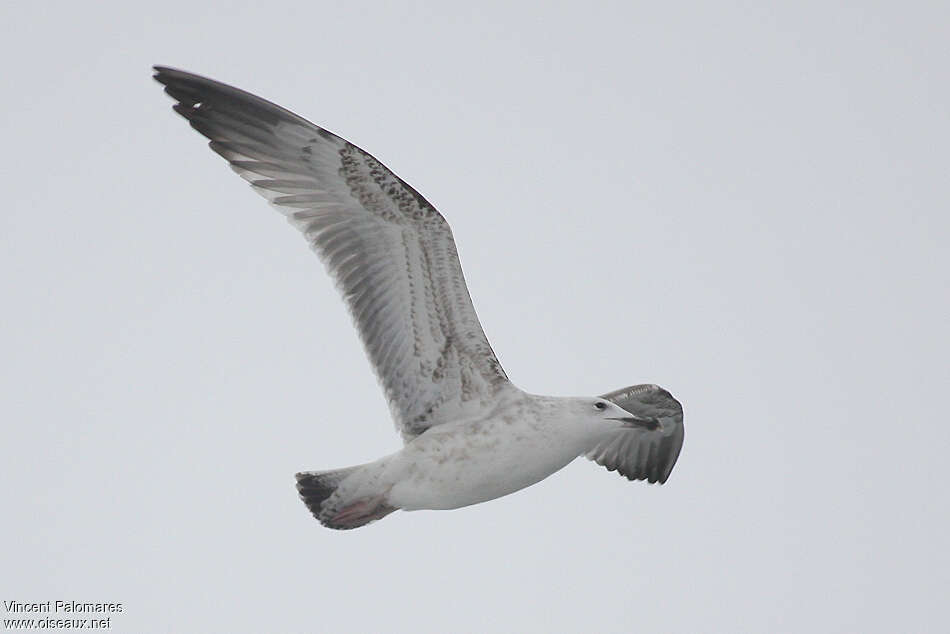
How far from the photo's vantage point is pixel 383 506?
9492 mm

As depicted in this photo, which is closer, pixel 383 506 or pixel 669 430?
pixel 383 506

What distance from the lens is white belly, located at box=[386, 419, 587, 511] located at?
363 inches

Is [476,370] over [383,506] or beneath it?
over

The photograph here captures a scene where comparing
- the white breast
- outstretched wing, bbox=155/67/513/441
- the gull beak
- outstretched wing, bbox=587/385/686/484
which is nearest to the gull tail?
the white breast

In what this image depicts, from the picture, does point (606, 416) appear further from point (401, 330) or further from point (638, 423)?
point (401, 330)

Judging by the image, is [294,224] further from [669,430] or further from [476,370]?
[669,430]

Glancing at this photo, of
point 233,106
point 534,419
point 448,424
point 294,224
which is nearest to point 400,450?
point 448,424

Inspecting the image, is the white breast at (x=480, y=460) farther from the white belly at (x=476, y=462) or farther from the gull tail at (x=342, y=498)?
the gull tail at (x=342, y=498)

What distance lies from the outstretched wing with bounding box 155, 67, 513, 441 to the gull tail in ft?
1.61

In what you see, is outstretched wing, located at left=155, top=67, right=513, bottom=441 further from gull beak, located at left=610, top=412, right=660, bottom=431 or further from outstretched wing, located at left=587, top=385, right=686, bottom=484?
outstretched wing, located at left=587, top=385, right=686, bottom=484

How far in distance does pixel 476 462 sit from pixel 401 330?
110 centimetres

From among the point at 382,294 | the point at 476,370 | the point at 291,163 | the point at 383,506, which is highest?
the point at 291,163

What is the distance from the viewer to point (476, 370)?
9508 mm

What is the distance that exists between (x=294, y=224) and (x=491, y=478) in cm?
228
